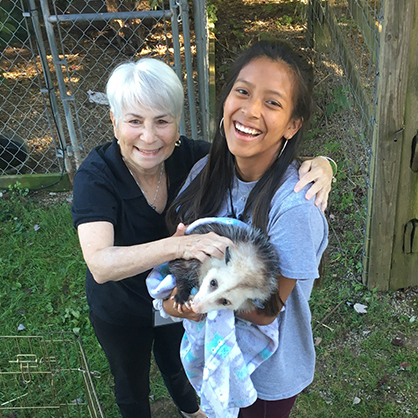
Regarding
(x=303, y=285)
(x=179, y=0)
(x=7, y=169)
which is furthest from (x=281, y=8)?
(x=303, y=285)

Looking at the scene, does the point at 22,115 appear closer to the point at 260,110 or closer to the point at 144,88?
the point at 144,88

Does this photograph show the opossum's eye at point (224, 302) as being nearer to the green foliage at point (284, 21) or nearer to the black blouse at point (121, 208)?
the black blouse at point (121, 208)

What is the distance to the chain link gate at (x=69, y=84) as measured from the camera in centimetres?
406

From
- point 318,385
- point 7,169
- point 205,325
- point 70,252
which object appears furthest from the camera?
point 7,169

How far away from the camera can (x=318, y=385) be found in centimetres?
292

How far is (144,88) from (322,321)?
2.18 m

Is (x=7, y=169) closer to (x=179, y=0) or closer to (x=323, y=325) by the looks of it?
(x=179, y=0)

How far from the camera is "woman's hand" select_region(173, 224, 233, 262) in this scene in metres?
1.55

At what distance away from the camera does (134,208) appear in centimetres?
197

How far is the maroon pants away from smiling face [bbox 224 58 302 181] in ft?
3.06

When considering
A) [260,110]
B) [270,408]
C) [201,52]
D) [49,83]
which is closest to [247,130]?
[260,110]

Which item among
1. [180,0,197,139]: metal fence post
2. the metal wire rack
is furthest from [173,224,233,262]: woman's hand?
[180,0,197,139]: metal fence post

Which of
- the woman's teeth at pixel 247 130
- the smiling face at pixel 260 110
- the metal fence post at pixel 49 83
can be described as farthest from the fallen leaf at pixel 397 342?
the metal fence post at pixel 49 83

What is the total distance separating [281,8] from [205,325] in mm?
6604
